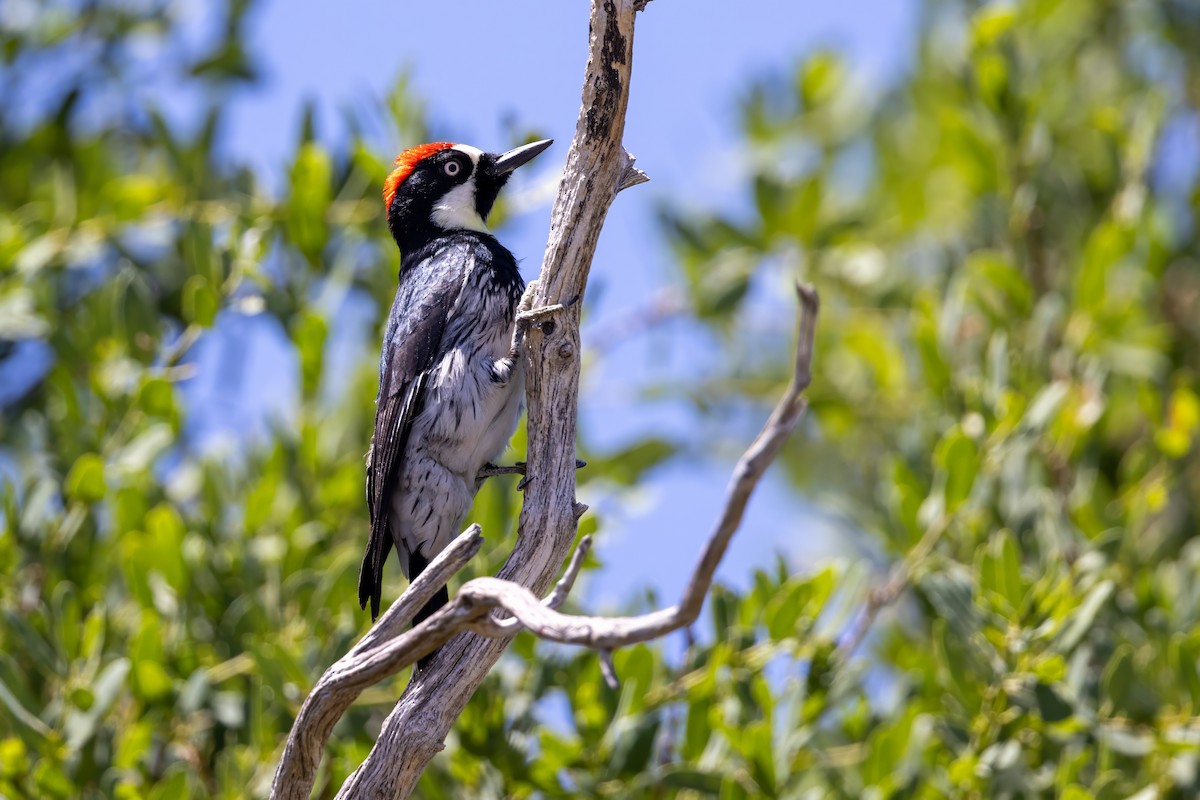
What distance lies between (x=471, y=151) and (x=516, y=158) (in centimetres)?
39

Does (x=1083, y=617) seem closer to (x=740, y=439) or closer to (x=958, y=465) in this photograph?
(x=958, y=465)

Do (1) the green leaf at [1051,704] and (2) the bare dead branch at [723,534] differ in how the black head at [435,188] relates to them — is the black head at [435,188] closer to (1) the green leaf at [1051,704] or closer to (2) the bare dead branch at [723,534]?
(1) the green leaf at [1051,704]

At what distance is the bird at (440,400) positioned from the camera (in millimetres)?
3801

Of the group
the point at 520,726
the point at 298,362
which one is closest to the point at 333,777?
the point at 520,726

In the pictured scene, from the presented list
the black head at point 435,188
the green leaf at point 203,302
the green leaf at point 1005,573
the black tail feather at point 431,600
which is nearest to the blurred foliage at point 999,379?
the green leaf at point 1005,573

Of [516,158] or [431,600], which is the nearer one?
[431,600]

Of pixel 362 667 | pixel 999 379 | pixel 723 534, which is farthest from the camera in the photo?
pixel 999 379

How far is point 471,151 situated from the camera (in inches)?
183

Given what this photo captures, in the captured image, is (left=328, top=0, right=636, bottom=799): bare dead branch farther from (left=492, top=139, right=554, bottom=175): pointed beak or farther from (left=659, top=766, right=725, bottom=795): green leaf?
(left=492, top=139, right=554, bottom=175): pointed beak

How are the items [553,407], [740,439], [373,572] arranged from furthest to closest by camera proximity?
[740,439] → [373,572] → [553,407]

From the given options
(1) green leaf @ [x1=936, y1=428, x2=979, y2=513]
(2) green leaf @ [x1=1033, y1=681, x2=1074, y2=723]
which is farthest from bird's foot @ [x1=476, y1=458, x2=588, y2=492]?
(2) green leaf @ [x1=1033, y1=681, x2=1074, y2=723]

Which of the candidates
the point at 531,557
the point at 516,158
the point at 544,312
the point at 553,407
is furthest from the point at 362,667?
the point at 516,158

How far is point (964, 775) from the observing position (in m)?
3.66

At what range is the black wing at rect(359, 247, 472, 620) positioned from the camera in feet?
12.5
